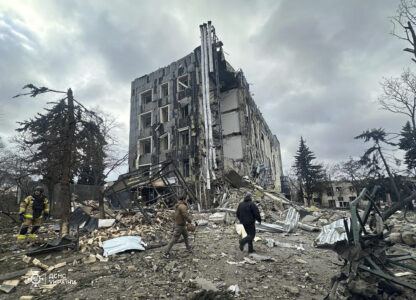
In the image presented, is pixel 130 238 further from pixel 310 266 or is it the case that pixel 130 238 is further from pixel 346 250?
pixel 346 250

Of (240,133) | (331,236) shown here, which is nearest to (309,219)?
(331,236)

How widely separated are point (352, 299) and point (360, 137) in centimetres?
2822

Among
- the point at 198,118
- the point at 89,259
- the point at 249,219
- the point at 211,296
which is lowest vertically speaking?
the point at 211,296

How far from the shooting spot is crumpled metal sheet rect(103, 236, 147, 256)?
616cm

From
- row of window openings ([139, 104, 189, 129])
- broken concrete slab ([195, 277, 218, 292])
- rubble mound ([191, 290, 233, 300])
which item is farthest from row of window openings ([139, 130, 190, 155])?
rubble mound ([191, 290, 233, 300])

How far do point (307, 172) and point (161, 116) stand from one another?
2414cm

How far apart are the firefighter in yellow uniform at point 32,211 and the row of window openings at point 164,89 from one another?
1947 cm

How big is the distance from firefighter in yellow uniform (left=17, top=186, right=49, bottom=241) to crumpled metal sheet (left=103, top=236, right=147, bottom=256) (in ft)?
9.94

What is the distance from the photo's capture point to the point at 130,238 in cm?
684

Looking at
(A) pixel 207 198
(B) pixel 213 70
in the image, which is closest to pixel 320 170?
(B) pixel 213 70

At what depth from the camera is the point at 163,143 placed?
25234mm

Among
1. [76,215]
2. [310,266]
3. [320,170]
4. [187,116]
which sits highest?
[187,116]

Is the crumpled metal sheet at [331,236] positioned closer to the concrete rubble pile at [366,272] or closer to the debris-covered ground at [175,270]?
the debris-covered ground at [175,270]

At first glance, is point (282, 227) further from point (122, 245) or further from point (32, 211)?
point (32, 211)
